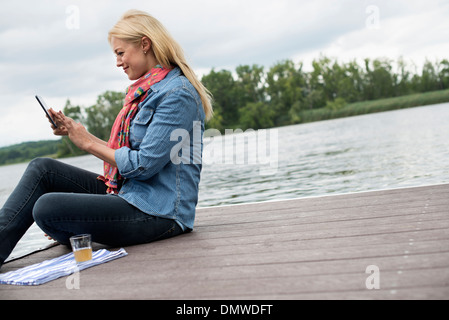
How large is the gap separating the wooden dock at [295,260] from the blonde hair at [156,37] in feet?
2.66

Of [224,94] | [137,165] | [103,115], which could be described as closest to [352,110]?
[224,94]

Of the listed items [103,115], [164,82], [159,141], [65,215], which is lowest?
[65,215]

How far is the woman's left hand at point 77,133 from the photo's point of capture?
2.41 meters

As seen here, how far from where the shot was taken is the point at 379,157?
10469 millimetres

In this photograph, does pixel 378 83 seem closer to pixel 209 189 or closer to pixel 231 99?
pixel 231 99

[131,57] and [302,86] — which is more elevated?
[302,86]

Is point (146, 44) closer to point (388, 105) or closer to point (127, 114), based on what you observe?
point (127, 114)

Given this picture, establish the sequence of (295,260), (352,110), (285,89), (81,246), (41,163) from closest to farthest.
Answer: (295,260) → (81,246) → (41,163) → (352,110) → (285,89)

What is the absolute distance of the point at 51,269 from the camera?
2.30m

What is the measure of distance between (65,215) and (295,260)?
115 cm

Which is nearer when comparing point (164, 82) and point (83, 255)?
point (83, 255)
